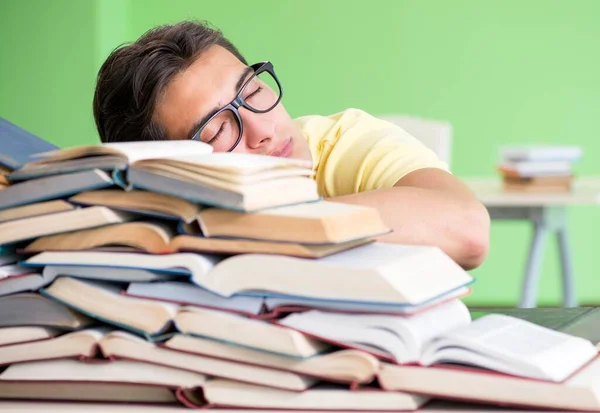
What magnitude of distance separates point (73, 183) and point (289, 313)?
0.22 m

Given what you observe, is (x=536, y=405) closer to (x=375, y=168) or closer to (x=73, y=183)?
(x=73, y=183)

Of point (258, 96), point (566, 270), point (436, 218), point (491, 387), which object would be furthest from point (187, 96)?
point (566, 270)

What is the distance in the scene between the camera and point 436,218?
1238 mm

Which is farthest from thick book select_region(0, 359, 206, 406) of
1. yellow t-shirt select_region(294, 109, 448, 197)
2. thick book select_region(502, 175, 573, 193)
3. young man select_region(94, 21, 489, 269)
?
thick book select_region(502, 175, 573, 193)

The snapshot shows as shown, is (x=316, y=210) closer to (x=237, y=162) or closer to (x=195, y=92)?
(x=237, y=162)

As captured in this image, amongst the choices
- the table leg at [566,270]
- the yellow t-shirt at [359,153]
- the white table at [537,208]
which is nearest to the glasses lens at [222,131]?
the yellow t-shirt at [359,153]

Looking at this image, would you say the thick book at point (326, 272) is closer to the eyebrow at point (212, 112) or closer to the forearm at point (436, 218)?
the forearm at point (436, 218)

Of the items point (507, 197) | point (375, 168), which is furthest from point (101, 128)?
point (507, 197)

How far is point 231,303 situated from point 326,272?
0.30ft

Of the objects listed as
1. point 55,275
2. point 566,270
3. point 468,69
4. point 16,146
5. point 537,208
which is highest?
point 16,146

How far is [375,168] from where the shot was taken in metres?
1.63

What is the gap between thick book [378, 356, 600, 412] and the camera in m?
0.74

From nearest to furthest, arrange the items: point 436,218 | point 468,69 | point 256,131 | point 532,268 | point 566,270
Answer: point 436,218 < point 256,131 < point 532,268 < point 566,270 < point 468,69

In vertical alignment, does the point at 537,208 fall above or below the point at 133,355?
below
